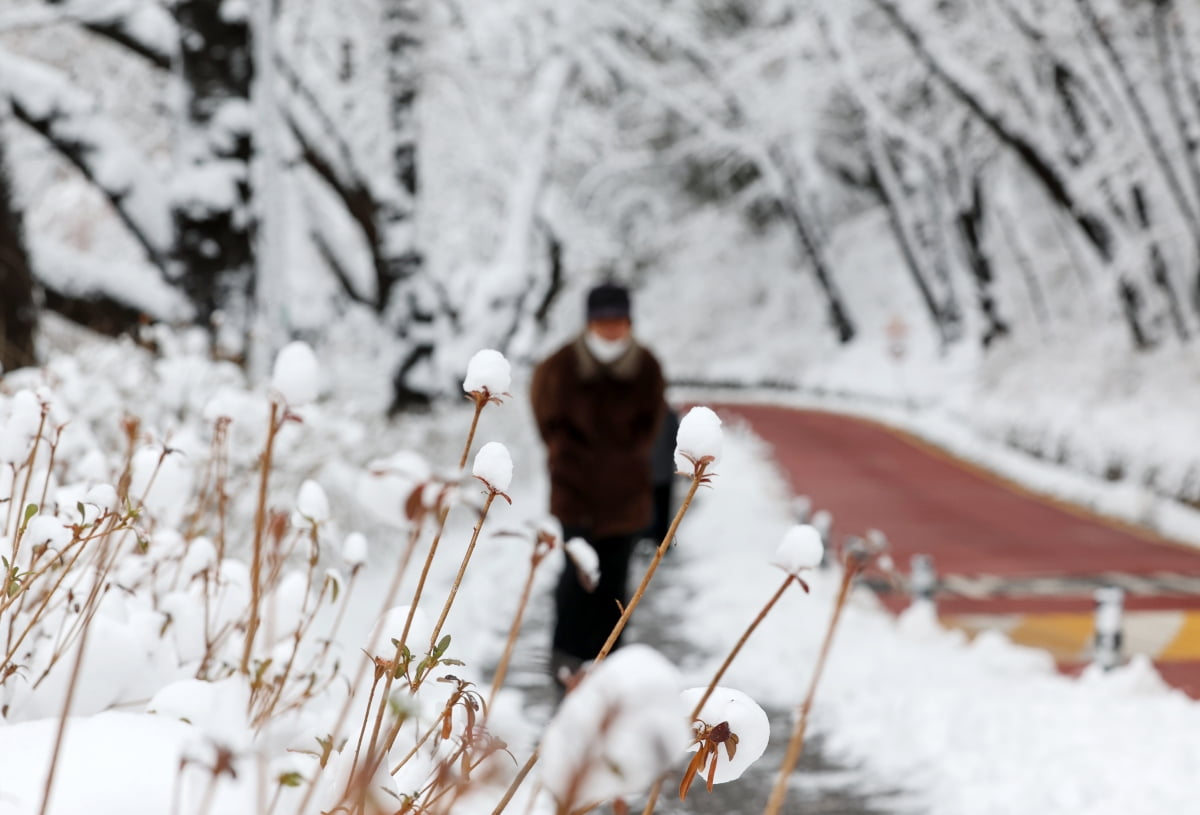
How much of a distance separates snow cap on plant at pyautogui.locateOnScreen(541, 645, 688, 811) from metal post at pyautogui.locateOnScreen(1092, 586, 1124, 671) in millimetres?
5642

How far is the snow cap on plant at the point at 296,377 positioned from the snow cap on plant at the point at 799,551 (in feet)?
1.91

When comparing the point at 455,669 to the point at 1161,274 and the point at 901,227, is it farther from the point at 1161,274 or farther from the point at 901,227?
the point at 901,227

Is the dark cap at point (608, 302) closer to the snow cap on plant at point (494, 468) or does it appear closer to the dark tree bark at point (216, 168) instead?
the snow cap on plant at point (494, 468)

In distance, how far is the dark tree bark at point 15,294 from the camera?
6.93 m

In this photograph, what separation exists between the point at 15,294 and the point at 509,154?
10438 mm

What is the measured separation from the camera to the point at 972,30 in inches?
716

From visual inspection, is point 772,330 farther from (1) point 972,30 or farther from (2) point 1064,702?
(2) point 1064,702

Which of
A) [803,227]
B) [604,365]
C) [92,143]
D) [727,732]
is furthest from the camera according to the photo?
[803,227]

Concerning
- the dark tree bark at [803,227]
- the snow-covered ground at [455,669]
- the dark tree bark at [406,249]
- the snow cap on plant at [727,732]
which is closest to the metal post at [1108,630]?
the snow-covered ground at [455,669]

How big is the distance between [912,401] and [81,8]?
843 inches

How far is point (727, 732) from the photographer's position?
135 cm

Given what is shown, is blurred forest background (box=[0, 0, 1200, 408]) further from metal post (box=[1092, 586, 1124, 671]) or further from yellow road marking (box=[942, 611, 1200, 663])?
yellow road marking (box=[942, 611, 1200, 663])

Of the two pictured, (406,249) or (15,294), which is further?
(406,249)

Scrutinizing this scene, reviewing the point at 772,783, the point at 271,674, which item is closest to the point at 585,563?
the point at 271,674
